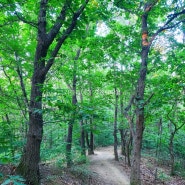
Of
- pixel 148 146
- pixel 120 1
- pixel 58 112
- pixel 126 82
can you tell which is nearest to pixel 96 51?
pixel 126 82

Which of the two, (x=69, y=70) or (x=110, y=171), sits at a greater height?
(x=69, y=70)

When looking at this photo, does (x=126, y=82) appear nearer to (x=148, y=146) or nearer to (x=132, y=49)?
(x=132, y=49)

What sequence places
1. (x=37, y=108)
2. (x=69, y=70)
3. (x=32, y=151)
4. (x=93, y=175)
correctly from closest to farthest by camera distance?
1. (x=37, y=108)
2. (x=32, y=151)
3. (x=69, y=70)
4. (x=93, y=175)

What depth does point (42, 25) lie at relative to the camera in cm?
508

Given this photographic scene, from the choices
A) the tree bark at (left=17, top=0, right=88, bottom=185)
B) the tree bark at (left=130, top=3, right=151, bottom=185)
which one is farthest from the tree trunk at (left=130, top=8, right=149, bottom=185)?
the tree bark at (left=17, top=0, right=88, bottom=185)

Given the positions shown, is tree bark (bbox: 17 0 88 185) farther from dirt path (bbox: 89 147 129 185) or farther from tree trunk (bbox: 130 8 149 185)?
dirt path (bbox: 89 147 129 185)

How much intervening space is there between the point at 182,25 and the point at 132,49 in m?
2.46

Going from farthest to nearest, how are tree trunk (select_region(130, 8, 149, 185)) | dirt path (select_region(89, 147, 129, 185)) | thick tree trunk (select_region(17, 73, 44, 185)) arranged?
dirt path (select_region(89, 147, 129, 185)) → tree trunk (select_region(130, 8, 149, 185)) → thick tree trunk (select_region(17, 73, 44, 185))

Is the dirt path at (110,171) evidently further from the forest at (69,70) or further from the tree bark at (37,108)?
the tree bark at (37,108)

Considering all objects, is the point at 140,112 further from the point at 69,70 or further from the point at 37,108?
the point at 37,108

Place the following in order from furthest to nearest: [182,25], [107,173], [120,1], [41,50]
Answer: [107,173], [182,25], [120,1], [41,50]

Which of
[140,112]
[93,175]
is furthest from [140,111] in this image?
[93,175]

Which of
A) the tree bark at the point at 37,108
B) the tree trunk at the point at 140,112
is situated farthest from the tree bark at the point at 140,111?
the tree bark at the point at 37,108

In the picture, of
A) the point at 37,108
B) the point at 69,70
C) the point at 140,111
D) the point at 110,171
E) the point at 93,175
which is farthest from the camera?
the point at 110,171
